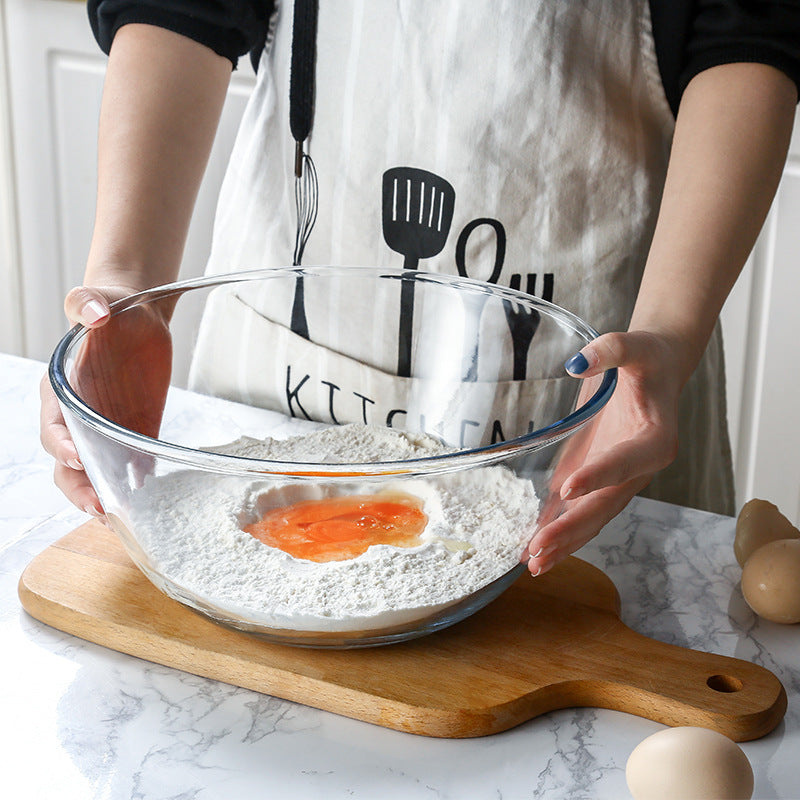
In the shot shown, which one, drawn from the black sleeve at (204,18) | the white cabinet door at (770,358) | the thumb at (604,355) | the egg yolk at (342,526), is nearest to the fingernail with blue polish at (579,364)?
the thumb at (604,355)

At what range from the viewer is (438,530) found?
653mm

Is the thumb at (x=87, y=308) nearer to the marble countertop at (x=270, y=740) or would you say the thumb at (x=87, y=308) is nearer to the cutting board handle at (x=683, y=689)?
the marble countertop at (x=270, y=740)

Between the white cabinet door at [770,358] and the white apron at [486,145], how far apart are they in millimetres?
760

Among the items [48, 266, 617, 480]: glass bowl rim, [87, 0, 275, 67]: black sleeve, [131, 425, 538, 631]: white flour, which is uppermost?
[87, 0, 275, 67]: black sleeve

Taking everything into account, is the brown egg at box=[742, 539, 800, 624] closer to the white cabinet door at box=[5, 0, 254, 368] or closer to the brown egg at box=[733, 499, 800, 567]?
the brown egg at box=[733, 499, 800, 567]

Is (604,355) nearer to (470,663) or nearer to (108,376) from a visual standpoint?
(470,663)

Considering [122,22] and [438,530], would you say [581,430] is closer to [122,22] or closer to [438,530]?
→ [438,530]

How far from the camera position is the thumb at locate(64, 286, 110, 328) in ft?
2.43

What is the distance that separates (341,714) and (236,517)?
5.6 inches

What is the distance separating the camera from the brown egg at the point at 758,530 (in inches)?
30.1

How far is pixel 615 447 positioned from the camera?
2.24 ft

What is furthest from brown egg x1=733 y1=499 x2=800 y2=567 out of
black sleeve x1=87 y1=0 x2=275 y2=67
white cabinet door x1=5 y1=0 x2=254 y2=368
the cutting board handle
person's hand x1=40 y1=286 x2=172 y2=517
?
white cabinet door x1=5 y1=0 x2=254 y2=368

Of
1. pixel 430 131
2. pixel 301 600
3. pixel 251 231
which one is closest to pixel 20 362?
pixel 251 231

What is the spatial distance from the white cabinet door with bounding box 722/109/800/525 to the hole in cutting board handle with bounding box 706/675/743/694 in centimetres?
121
